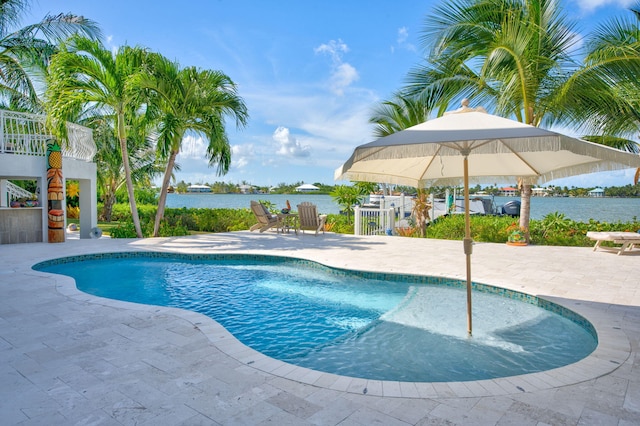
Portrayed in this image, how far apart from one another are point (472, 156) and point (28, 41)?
13680 mm

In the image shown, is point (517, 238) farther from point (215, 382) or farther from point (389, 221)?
point (215, 382)

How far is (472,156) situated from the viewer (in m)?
5.18

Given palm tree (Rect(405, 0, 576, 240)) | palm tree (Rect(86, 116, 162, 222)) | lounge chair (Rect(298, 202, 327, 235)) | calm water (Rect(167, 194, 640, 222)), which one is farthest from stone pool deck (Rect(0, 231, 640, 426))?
palm tree (Rect(86, 116, 162, 222))

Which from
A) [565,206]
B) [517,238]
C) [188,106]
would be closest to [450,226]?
[517,238]

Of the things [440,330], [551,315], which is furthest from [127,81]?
[551,315]

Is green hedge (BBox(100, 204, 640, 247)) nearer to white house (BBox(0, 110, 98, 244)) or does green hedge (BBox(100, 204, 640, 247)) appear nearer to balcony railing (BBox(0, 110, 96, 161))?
white house (BBox(0, 110, 98, 244))

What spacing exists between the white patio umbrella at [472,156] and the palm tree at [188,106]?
27.0 feet

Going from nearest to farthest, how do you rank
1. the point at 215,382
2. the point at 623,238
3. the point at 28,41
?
the point at 215,382, the point at 623,238, the point at 28,41

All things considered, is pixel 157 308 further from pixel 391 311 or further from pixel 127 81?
pixel 127 81

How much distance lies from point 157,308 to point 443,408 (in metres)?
3.63

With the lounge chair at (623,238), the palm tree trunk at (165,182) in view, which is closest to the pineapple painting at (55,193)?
the palm tree trunk at (165,182)

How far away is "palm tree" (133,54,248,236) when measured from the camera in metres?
11.1

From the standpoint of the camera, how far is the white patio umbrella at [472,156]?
323 cm

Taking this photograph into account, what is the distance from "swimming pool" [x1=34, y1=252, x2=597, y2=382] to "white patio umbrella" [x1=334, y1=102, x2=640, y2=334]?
0.68 m
